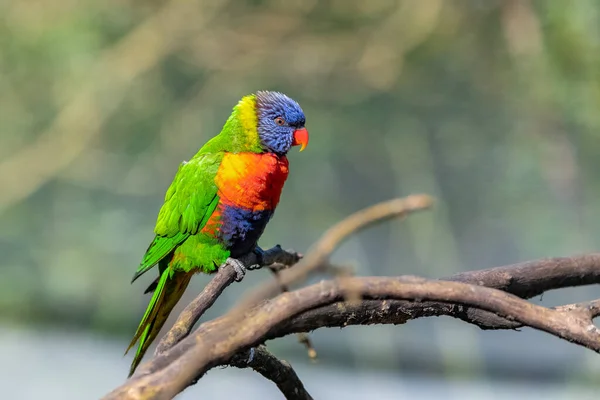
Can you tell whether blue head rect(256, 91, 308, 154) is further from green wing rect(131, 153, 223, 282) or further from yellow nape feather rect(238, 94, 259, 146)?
green wing rect(131, 153, 223, 282)

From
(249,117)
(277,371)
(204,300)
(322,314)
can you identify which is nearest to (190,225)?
(249,117)

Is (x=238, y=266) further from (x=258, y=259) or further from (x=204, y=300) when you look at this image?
(x=204, y=300)

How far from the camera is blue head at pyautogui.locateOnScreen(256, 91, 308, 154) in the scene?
1.68m

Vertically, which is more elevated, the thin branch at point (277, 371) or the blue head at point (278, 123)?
the blue head at point (278, 123)

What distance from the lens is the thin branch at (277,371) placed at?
3.14 feet

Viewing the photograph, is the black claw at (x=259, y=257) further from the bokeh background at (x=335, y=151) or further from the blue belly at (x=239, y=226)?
the bokeh background at (x=335, y=151)

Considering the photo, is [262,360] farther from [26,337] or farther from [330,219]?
[26,337]

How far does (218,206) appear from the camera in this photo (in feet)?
5.38

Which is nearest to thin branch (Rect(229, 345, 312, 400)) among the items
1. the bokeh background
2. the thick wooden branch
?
the thick wooden branch

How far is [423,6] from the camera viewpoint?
8.76 feet

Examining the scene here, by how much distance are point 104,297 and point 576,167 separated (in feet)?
7.29

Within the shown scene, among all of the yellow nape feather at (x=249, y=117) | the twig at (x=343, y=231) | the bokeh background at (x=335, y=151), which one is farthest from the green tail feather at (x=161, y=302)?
the bokeh background at (x=335, y=151)

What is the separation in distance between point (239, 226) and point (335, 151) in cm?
120

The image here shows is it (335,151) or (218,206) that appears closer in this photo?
(218,206)
